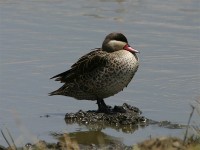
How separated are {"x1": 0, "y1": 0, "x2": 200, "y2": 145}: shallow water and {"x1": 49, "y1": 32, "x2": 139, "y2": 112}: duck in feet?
0.95

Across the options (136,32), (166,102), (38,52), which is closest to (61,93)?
(166,102)

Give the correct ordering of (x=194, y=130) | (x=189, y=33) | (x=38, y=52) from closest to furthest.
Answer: (x=194, y=130) → (x=38, y=52) → (x=189, y=33)

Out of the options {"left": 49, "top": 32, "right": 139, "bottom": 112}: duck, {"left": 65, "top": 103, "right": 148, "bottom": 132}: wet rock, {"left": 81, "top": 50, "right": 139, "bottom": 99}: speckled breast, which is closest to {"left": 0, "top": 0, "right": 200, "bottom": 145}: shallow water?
{"left": 65, "top": 103, "right": 148, "bottom": 132}: wet rock

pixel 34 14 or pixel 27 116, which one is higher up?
pixel 34 14

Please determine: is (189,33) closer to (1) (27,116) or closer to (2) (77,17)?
(2) (77,17)

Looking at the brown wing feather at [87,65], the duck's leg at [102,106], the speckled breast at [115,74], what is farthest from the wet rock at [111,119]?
the brown wing feather at [87,65]

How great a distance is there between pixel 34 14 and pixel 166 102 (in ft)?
17.5

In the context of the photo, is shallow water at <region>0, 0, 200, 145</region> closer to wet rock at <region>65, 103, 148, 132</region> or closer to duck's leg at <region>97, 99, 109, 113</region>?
wet rock at <region>65, 103, 148, 132</region>

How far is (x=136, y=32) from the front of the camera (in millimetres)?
14211

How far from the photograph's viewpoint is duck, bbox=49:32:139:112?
10352mm

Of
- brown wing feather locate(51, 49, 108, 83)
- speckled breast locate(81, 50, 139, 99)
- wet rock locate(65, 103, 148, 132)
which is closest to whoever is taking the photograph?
wet rock locate(65, 103, 148, 132)

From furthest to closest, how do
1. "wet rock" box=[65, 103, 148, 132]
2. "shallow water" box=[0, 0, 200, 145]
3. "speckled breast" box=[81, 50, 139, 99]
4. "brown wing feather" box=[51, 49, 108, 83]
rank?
"brown wing feather" box=[51, 49, 108, 83], "speckled breast" box=[81, 50, 139, 99], "shallow water" box=[0, 0, 200, 145], "wet rock" box=[65, 103, 148, 132]

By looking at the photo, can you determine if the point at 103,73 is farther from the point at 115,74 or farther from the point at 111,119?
the point at 111,119

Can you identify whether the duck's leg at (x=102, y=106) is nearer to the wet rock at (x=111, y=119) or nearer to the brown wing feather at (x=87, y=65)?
the wet rock at (x=111, y=119)
